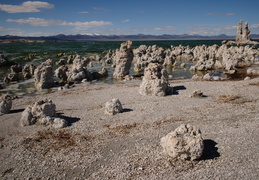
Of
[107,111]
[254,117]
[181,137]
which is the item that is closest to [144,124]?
[107,111]

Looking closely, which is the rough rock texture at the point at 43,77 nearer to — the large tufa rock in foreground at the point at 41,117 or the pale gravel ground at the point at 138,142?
the pale gravel ground at the point at 138,142

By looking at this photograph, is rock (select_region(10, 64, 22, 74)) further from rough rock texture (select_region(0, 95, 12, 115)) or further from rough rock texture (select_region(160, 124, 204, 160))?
rough rock texture (select_region(160, 124, 204, 160))

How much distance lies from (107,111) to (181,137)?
22.9 feet

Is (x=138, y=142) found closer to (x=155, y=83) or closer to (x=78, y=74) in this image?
(x=155, y=83)

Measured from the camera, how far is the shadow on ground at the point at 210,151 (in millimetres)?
9320

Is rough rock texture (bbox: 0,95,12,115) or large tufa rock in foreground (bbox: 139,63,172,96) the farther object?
large tufa rock in foreground (bbox: 139,63,172,96)

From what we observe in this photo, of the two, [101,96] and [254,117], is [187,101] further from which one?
[101,96]

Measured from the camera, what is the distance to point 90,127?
43.2ft

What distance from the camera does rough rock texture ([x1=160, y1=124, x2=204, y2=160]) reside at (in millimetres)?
8984

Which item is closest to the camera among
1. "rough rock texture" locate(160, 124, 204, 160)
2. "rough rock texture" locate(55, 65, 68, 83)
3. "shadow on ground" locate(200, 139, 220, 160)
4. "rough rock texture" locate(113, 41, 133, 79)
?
"rough rock texture" locate(160, 124, 204, 160)

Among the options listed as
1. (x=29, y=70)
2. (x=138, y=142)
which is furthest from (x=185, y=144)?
(x=29, y=70)

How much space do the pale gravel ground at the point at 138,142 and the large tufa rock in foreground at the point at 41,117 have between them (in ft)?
1.63

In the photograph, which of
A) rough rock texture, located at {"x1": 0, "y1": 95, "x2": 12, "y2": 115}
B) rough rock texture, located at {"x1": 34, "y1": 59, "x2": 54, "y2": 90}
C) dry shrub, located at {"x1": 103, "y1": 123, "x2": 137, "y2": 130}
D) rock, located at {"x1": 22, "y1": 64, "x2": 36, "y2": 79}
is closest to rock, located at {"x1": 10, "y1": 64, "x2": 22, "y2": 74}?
rock, located at {"x1": 22, "y1": 64, "x2": 36, "y2": 79}

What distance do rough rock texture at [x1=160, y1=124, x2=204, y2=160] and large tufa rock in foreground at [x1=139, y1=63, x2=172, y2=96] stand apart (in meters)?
9.81
